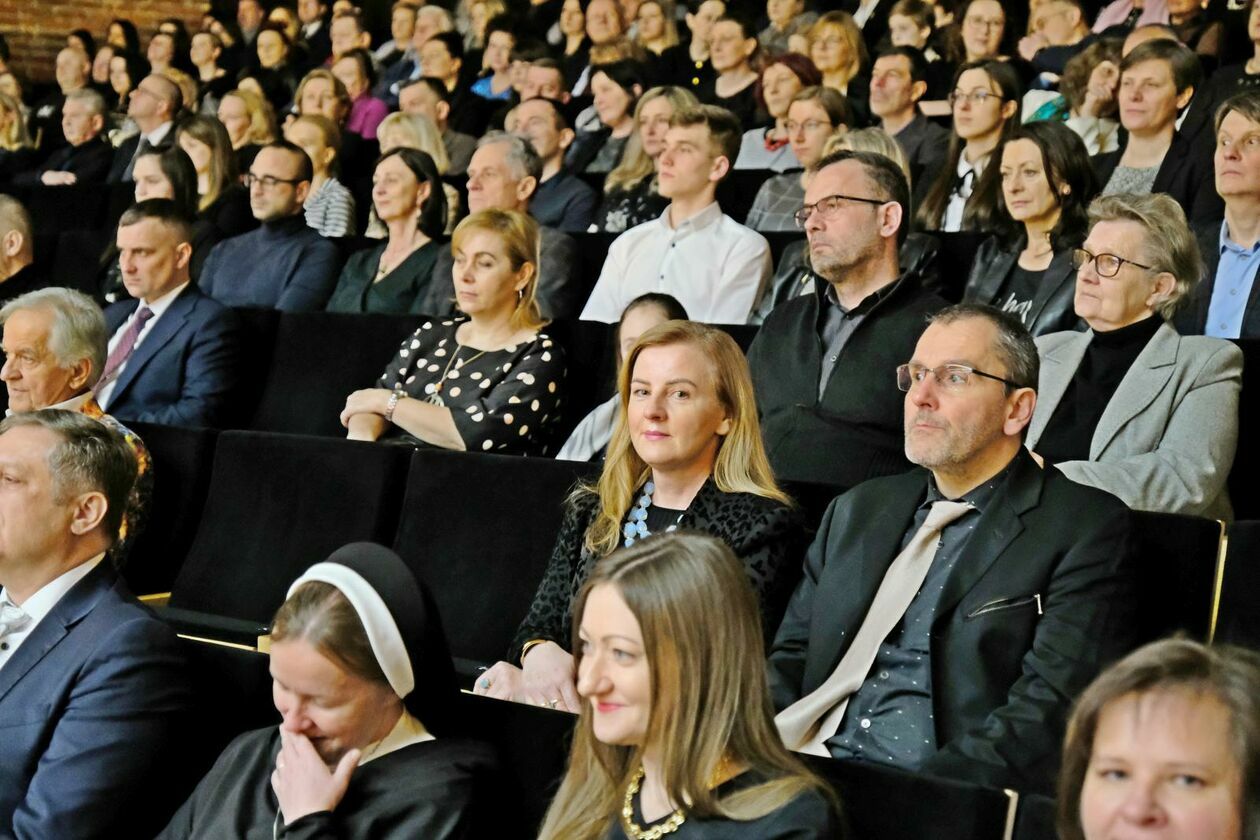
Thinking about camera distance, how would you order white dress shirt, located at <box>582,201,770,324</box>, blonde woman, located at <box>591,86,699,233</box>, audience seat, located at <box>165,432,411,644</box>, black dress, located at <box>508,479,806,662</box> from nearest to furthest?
black dress, located at <box>508,479,806,662</box>
audience seat, located at <box>165,432,411,644</box>
white dress shirt, located at <box>582,201,770,324</box>
blonde woman, located at <box>591,86,699,233</box>

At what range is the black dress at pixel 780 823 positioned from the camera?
4.91 feet

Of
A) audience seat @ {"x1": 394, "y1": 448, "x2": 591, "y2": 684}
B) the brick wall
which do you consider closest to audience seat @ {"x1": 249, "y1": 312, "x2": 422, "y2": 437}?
audience seat @ {"x1": 394, "y1": 448, "x2": 591, "y2": 684}

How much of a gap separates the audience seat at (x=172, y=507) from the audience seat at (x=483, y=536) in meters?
0.56

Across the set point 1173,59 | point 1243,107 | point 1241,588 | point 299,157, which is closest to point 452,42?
point 299,157

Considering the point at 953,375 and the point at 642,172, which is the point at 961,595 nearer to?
the point at 953,375

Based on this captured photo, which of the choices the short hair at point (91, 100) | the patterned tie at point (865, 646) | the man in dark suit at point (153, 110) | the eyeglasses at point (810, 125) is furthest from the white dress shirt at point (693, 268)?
the short hair at point (91, 100)

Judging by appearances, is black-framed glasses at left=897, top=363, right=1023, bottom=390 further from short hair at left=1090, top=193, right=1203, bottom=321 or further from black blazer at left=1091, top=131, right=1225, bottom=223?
black blazer at left=1091, top=131, right=1225, bottom=223

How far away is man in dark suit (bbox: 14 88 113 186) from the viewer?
693 cm

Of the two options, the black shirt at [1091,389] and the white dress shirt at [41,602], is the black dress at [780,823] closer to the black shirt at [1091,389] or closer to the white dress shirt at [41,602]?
the white dress shirt at [41,602]

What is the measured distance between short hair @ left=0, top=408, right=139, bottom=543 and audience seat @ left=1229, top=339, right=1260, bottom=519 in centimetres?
174

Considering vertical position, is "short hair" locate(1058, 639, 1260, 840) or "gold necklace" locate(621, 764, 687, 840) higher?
"short hair" locate(1058, 639, 1260, 840)

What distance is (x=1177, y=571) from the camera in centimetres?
212

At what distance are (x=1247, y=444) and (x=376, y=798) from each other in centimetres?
168

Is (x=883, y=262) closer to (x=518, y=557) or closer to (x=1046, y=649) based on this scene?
(x=518, y=557)
